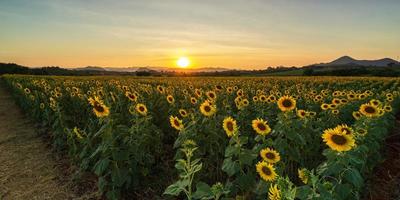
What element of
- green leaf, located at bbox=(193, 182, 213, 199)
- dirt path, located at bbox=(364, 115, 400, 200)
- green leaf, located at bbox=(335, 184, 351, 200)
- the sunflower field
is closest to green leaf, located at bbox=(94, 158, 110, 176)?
the sunflower field

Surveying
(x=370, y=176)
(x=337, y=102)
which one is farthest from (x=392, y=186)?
(x=337, y=102)

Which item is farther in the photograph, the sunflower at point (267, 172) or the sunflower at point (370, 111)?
the sunflower at point (370, 111)

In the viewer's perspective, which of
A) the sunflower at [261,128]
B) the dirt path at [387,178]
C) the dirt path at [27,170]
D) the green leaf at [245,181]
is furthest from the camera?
the dirt path at [27,170]

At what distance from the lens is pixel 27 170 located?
7.48m

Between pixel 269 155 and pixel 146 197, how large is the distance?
2392 mm

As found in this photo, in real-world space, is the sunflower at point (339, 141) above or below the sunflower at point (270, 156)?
above

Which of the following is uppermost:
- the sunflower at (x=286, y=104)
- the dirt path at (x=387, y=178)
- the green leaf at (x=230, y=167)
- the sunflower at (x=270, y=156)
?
the sunflower at (x=286, y=104)

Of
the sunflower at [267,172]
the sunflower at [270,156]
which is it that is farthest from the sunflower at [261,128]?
the sunflower at [267,172]

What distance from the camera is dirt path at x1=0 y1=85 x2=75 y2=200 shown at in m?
6.34

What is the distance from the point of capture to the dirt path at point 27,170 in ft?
20.8

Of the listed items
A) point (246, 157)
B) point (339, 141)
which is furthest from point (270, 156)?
point (339, 141)

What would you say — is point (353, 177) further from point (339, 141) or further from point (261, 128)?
point (261, 128)

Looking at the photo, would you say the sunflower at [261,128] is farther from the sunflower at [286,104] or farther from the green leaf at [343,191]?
the green leaf at [343,191]

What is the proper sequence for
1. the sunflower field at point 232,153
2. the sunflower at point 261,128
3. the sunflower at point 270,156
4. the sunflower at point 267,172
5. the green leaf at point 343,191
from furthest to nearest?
the sunflower at point 261,128, the sunflower at point 270,156, the sunflower field at point 232,153, the sunflower at point 267,172, the green leaf at point 343,191
